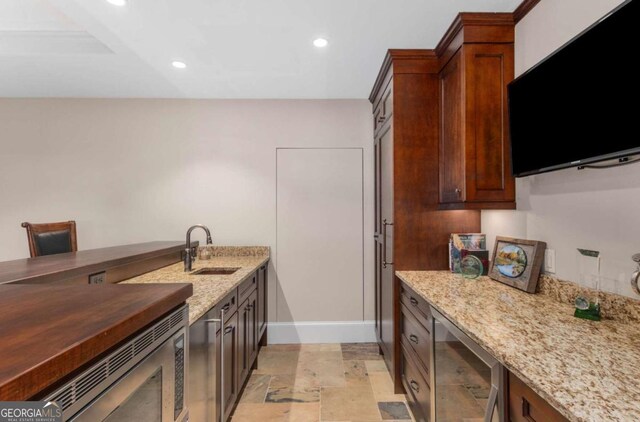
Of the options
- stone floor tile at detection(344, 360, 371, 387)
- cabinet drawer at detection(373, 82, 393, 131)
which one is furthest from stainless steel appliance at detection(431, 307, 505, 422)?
cabinet drawer at detection(373, 82, 393, 131)

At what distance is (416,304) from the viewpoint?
1.97 metres

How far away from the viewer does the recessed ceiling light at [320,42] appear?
2.24 meters

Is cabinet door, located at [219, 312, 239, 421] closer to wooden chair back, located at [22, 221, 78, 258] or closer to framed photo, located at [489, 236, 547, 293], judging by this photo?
framed photo, located at [489, 236, 547, 293]

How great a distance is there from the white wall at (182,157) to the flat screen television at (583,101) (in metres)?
1.83

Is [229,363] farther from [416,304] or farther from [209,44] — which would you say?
[209,44]

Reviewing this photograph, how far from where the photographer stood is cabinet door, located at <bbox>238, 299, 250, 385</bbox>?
2.17 meters

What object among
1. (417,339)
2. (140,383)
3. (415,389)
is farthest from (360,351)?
(140,383)

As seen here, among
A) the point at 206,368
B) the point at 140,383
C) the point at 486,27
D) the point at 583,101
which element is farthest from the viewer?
the point at 486,27

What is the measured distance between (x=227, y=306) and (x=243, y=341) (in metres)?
0.55

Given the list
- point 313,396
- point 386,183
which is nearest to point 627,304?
point 386,183

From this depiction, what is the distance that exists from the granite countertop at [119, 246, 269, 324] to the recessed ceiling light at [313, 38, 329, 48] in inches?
70.8

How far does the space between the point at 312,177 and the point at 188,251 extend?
1525mm

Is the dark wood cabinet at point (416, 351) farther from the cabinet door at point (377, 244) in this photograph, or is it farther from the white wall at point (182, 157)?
the white wall at point (182, 157)

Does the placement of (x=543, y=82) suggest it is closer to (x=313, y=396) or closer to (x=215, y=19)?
(x=215, y=19)
